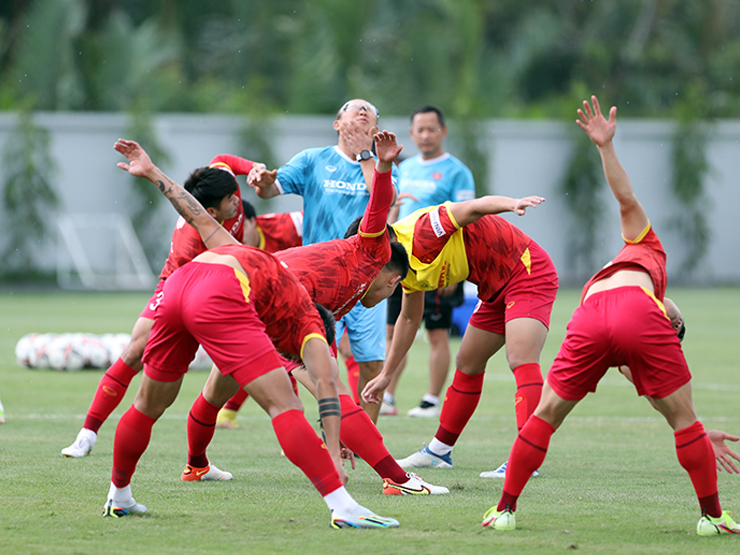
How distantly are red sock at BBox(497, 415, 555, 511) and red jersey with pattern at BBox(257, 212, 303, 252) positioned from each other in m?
4.32

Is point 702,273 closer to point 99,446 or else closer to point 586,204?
point 586,204

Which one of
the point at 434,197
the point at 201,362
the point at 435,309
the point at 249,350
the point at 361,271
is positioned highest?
the point at 434,197

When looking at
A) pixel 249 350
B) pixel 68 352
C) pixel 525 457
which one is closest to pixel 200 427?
pixel 249 350

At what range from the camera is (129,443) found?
15.0ft

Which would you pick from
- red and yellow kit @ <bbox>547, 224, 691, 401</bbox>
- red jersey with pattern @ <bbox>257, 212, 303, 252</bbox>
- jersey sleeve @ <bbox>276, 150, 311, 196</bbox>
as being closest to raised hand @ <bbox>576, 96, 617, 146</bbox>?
red and yellow kit @ <bbox>547, 224, 691, 401</bbox>

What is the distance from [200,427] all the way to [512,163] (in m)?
23.7

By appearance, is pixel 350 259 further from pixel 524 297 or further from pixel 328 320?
pixel 524 297

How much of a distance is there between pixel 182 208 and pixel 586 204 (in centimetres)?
2476

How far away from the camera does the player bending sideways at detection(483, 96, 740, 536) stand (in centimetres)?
428

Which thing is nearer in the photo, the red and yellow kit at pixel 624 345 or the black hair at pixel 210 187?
the red and yellow kit at pixel 624 345

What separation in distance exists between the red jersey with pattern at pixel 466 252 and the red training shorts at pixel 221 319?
162 centimetres

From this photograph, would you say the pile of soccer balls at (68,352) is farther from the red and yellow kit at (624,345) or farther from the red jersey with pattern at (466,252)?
the red and yellow kit at (624,345)

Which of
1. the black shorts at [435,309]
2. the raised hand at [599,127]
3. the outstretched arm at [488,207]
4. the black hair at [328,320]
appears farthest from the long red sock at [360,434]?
the black shorts at [435,309]

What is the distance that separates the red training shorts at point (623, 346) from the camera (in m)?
4.26
